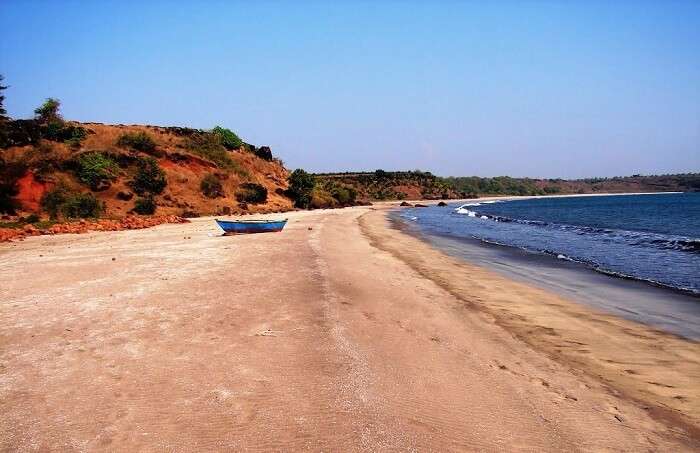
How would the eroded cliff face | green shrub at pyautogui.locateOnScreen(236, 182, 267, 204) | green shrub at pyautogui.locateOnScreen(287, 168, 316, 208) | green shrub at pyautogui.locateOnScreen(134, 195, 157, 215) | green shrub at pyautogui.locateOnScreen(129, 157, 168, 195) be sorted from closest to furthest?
1. the eroded cliff face
2. green shrub at pyautogui.locateOnScreen(134, 195, 157, 215)
3. green shrub at pyautogui.locateOnScreen(129, 157, 168, 195)
4. green shrub at pyautogui.locateOnScreen(236, 182, 267, 204)
5. green shrub at pyautogui.locateOnScreen(287, 168, 316, 208)

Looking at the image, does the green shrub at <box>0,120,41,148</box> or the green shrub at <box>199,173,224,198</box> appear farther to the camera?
the green shrub at <box>199,173,224,198</box>

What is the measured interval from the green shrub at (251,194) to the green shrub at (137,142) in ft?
31.8

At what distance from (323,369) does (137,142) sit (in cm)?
4701

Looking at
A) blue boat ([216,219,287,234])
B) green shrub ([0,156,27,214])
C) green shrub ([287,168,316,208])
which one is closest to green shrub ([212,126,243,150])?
green shrub ([287,168,316,208])

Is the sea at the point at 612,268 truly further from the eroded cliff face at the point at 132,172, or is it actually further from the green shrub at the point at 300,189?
the green shrub at the point at 300,189

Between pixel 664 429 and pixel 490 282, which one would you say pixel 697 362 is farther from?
pixel 490 282

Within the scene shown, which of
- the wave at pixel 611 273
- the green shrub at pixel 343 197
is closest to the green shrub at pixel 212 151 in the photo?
the green shrub at pixel 343 197

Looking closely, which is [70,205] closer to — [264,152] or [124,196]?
[124,196]

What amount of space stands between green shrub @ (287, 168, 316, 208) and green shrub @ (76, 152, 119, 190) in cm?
2113

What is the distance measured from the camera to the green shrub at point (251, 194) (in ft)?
155

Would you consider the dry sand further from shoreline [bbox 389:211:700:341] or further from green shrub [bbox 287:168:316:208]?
green shrub [bbox 287:168:316:208]

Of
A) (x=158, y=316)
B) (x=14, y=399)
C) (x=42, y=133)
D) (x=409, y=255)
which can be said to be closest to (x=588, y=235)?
(x=409, y=255)

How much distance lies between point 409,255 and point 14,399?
15.0 metres

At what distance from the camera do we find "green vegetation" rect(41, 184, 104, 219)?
31750 mm
